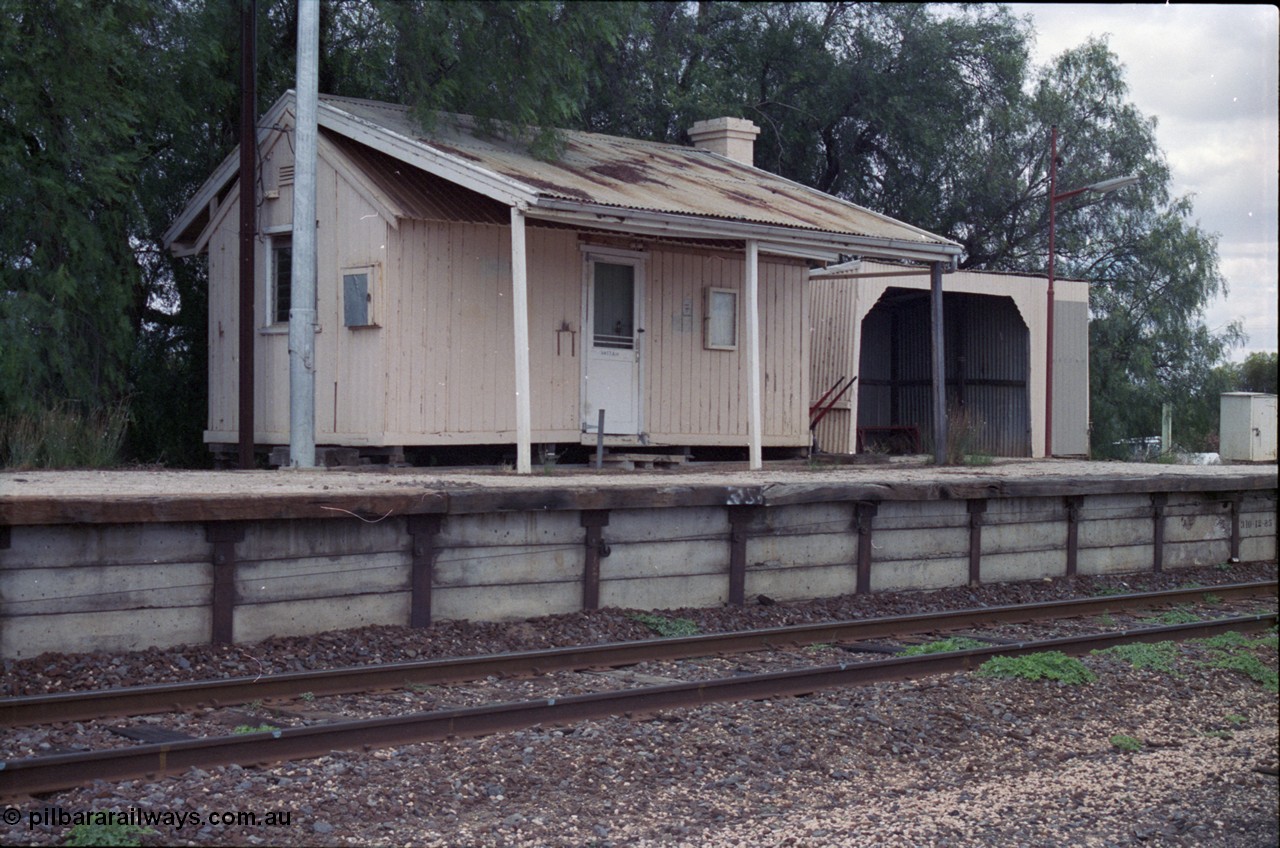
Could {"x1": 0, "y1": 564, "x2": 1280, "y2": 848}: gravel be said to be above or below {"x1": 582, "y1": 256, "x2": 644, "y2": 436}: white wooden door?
below

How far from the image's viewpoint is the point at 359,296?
13.6 metres

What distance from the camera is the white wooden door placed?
14.9 m

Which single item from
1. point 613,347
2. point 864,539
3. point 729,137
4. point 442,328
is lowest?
point 864,539

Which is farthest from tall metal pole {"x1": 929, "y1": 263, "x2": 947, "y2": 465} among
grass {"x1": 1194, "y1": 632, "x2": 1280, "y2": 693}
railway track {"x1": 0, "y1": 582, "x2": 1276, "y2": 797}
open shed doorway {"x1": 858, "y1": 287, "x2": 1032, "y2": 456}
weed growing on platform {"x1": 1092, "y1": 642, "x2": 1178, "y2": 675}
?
weed growing on platform {"x1": 1092, "y1": 642, "x2": 1178, "y2": 675}

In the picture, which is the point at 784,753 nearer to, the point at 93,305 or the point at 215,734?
the point at 215,734

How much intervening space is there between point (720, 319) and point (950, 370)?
11265mm

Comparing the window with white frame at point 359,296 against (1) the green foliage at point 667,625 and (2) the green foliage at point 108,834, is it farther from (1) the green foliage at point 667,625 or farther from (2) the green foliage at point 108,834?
(2) the green foliage at point 108,834

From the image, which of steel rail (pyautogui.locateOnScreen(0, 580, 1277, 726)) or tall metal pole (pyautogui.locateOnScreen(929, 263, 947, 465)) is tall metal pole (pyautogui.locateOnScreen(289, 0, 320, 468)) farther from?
tall metal pole (pyautogui.locateOnScreen(929, 263, 947, 465))

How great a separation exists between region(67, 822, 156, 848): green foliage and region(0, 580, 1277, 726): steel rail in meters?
2.07

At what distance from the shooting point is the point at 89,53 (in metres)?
13.8

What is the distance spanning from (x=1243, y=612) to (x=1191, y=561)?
332 centimetres

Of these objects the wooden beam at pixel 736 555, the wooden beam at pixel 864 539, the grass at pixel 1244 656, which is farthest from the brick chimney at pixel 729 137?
the grass at pixel 1244 656

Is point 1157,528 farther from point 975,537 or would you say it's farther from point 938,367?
point 938,367

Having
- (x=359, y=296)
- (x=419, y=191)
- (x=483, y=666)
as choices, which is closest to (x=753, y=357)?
Answer: (x=419, y=191)
